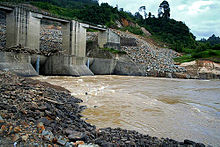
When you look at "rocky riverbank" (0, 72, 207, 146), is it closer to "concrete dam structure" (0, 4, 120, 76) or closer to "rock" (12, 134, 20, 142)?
"rock" (12, 134, 20, 142)

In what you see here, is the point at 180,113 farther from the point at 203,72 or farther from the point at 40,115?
the point at 203,72

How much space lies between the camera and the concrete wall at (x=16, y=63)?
1370 centimetres

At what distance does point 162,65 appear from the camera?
28109mm

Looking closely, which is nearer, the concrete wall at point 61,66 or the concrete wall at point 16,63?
the concrete wall at point 16,63

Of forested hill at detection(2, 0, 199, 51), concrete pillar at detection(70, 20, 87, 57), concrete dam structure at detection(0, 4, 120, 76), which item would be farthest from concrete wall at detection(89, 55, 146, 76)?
forested hill at detection(2, 0, 199, 51)

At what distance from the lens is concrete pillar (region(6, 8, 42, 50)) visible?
740 inches

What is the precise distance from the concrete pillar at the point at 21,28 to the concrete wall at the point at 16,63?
5088mm

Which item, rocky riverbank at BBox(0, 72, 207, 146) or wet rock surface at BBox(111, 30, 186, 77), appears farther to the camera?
wet rock surface at BBox(111, 30, 186, 77)

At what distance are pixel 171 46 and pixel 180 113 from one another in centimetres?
3991

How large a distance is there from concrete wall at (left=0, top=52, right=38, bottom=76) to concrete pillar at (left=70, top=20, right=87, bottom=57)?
9.94 metres

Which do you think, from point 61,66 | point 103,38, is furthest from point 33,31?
point 103,38

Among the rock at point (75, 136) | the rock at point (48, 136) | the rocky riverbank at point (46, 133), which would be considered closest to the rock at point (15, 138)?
the rocky riverbank at point (46, 133)

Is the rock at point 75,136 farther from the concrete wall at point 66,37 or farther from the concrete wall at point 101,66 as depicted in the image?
the concrete wall at point 66,37

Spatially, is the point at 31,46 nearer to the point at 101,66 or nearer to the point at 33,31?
the point at 33,31
